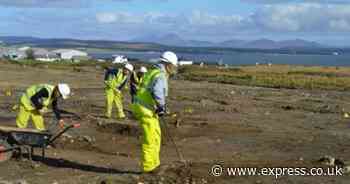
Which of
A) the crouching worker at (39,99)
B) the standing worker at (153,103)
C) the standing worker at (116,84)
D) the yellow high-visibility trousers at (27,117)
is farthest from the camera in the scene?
the standing worker at (116,84)

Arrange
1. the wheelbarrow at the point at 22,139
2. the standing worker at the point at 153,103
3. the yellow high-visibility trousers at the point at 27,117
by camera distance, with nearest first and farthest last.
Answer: the standing worker at the point at 153,103 → the wheelbarrow at the point at 22,139 → the yellow high-visibility trousers at the point at 27,117

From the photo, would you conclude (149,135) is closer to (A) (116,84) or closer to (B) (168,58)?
(B) (168,58)

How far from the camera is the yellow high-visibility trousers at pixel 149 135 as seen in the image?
1186 cm

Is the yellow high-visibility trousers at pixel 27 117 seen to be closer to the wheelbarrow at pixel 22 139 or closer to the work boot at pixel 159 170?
the wheelbarrow at pixel 22 139

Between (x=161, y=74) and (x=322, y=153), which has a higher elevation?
(x=161, y=74)

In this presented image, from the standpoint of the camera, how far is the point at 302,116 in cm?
2672

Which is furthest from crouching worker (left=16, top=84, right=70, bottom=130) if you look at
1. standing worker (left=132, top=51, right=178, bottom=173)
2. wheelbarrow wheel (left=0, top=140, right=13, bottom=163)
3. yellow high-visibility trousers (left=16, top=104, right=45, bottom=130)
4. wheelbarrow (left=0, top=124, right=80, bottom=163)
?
standing worker (left=132, top=51, right=178, bottom=173)

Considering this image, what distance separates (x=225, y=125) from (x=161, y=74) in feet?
31.8

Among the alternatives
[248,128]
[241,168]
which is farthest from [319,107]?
[241,168]

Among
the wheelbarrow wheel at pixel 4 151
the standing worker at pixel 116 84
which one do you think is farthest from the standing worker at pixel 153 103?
the standing worker at pixel 116 84

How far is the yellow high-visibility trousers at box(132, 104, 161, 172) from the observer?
38.9 feet

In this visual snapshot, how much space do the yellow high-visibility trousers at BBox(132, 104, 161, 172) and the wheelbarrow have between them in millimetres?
1841

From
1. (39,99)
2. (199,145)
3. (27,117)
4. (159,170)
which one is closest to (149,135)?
(159,170)

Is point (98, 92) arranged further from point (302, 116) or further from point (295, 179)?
point (295, 179)
